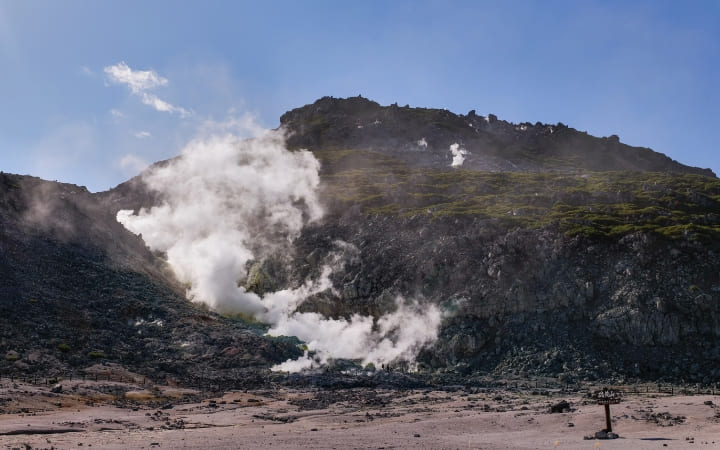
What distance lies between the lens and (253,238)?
122 m

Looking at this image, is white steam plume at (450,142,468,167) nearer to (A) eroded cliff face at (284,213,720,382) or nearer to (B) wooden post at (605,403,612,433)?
(A) eroded cliff face at (284,213,720,382)

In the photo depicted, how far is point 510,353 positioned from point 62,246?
72.6m

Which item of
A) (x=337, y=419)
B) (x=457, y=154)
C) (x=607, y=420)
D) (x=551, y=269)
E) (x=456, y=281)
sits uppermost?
(x=457, y=154)

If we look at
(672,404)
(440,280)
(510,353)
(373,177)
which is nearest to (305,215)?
(373,177)

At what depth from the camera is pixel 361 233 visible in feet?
370

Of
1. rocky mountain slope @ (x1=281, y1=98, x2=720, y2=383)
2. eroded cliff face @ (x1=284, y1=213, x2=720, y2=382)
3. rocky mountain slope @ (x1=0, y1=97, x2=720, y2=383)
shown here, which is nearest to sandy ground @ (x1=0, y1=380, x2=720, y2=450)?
eroded cliff face @ (x1=284, y1=213, x2=720, y2=382)

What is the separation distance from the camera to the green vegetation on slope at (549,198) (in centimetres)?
9606

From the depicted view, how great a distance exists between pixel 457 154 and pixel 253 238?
8729 cm

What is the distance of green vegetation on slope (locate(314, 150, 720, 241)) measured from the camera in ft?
315

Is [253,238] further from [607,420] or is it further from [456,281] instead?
[607,420]

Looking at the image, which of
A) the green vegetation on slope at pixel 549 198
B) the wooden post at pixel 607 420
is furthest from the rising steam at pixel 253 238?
the wooden post at pixel 607 420

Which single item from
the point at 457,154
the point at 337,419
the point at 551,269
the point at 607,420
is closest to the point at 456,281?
the point at 551,269

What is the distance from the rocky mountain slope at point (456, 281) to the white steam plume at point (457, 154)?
1846 inches

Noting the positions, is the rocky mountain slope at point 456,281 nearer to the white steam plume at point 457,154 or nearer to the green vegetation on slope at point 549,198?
the green vegetation on slope at point 549,198
